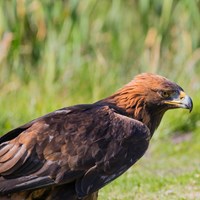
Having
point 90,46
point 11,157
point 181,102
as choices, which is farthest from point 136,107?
point 90,46

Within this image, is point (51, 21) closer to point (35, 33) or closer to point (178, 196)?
point (35, 33)

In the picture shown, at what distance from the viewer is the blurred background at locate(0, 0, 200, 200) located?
Answer: 1458cm

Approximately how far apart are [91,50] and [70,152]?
7770 millimetres

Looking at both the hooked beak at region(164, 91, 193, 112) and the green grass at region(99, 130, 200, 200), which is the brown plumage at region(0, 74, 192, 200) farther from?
the green grass at region(99, 130, 200, 200)

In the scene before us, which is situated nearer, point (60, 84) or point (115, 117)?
point (115, 117)

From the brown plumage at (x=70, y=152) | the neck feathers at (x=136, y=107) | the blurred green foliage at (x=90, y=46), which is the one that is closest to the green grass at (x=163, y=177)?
the neck feathers at (x=136, y=107)

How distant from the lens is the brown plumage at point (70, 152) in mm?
7559

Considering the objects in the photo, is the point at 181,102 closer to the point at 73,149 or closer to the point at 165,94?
the point at 165,94

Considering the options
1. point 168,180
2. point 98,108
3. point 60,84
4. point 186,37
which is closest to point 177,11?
point 186,37

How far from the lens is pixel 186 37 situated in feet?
50.9

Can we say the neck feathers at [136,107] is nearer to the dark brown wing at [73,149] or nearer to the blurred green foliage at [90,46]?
the dark brown wing at [73,149]

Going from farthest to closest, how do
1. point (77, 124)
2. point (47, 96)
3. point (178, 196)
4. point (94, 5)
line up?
point (94, 5), point (47, 96), point (178, 196), point (77, 124)

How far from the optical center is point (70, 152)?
25.3 feet

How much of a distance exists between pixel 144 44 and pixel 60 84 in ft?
5.81
